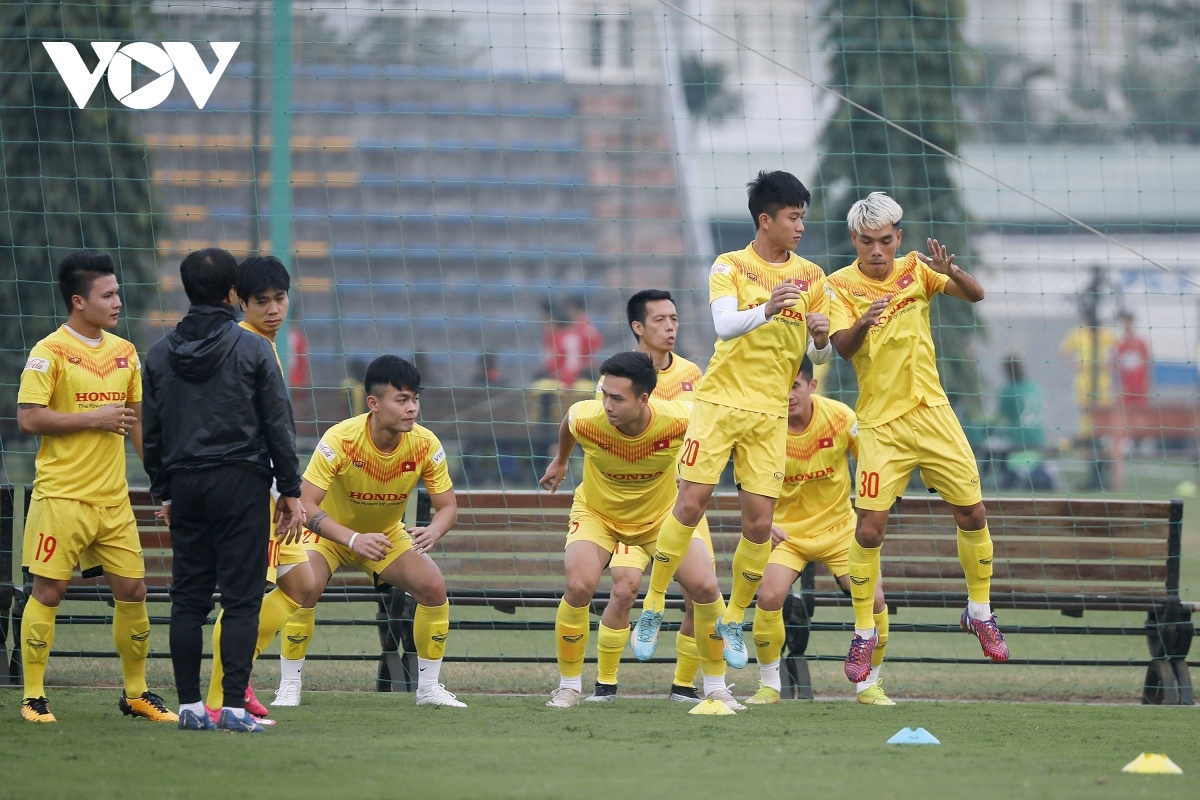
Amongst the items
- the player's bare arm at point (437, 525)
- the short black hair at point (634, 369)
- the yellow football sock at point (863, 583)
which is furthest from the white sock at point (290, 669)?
the yellow football sock at point (863, 583)

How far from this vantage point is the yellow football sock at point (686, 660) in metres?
7.36

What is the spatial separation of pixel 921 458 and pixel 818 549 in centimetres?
111

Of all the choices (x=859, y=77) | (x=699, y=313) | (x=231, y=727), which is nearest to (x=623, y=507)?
(x=231, y=727)

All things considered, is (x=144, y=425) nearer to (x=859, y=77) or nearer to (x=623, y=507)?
(x=623, y=507)

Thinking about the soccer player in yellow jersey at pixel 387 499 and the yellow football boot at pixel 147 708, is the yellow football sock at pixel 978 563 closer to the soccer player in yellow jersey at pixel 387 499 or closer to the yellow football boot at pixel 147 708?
the soccer player in yellow jersey at pixel 387 499

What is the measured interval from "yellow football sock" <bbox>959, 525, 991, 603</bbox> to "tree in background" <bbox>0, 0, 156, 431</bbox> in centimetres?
709

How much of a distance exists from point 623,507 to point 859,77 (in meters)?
10.8

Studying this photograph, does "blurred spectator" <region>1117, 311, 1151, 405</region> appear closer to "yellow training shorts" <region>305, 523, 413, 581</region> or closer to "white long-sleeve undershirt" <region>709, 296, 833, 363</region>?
"white long-sleeve undershirt" <region>709, 296, 833, 363</region>

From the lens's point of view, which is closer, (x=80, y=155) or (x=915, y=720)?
(x=915, y=720)

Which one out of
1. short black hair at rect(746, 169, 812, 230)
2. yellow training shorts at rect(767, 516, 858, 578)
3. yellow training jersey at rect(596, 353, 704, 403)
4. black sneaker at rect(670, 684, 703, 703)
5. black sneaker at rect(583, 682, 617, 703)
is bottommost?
black sneaker at rect(670, 684, 703, 703)

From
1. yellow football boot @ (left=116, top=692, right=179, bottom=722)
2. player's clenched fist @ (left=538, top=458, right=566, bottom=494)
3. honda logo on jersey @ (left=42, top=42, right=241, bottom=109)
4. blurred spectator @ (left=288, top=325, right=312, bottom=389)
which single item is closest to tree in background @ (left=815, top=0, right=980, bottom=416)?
blurred spectator @ (left=288, top=325, right=312, bottom=389)

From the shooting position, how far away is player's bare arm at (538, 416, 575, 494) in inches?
274

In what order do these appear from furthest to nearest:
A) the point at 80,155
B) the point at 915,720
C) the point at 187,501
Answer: the point at 80,155 → the point at 915,720 → the point at 187,501

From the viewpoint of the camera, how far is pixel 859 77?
16594 millimetres
